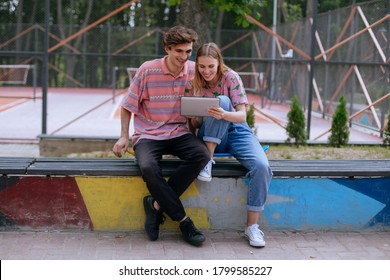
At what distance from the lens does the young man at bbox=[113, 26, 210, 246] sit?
4820 mm

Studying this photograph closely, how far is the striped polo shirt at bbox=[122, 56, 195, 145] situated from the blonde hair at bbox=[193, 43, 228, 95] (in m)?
0.11

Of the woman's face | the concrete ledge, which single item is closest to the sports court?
the concrete ledge

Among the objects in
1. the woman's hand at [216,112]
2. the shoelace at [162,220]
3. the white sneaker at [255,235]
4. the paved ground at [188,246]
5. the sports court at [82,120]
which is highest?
the woman's hand at [216,112]

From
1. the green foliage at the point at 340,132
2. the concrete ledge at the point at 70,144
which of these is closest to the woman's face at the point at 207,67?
the concrete ledge at the point at 70,144

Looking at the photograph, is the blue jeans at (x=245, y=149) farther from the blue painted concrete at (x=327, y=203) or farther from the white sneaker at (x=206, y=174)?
the blue painted concrete at (x=327, y=203)

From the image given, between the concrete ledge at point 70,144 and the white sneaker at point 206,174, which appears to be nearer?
the white sneaker at point 206,174

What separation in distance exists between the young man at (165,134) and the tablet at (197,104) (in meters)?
0.25

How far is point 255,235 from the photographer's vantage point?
490cm

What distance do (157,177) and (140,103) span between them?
27.0 inches

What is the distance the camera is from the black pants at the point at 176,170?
479 centimetres

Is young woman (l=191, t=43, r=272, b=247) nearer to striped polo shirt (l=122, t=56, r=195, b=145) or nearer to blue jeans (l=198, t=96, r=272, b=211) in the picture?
blue jeans (l=198, t=96, r=272, b=211)

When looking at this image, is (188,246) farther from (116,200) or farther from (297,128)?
(297,128)

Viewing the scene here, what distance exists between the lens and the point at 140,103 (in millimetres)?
5168
